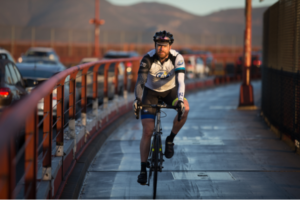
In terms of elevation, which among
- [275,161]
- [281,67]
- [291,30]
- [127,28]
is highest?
[127,28]

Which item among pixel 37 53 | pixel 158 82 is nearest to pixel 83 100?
pixel 158 82

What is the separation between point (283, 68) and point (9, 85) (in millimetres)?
5147

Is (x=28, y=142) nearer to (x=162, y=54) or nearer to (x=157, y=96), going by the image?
(x=162, y=54)

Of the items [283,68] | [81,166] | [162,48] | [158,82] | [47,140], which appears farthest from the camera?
[283,68]

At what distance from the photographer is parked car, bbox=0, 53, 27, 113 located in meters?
9.25

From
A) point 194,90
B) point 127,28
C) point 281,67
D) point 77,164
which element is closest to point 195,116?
point 281,67

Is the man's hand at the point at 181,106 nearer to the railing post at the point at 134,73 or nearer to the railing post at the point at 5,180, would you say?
the railing post at the point at 5,180

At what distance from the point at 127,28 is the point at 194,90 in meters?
165

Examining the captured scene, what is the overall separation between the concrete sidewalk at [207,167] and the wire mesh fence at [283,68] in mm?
448

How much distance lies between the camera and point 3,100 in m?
9.25

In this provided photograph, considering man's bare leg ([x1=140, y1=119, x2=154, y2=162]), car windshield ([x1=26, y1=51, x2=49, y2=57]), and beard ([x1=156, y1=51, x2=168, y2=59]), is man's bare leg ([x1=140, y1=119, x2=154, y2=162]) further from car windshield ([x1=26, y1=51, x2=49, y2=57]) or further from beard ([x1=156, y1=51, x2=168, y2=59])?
car windshield ([x1=26, y1=51, x2=49, y2=57])

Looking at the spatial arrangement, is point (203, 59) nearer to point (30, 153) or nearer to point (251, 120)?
point (251, 120)

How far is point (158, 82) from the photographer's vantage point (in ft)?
22.6

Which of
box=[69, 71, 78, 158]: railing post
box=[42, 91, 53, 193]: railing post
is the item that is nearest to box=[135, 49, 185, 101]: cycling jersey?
box=[69, 71, 78, 158]: railing post
